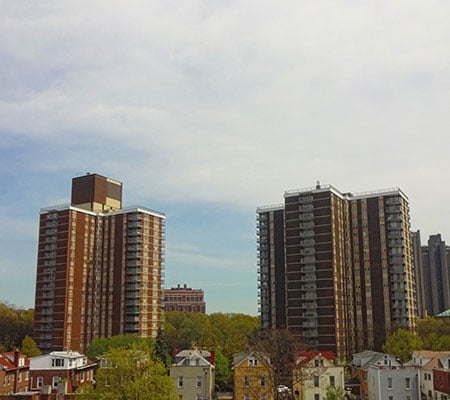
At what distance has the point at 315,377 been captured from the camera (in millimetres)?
79625

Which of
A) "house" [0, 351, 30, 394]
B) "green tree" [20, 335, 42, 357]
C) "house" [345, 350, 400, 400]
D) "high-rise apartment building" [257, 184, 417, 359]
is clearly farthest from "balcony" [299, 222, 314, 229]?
"house" [0, 351, 30, 394]

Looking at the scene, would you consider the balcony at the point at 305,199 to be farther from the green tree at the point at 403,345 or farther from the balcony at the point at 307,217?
the green tree at the point at 403,345

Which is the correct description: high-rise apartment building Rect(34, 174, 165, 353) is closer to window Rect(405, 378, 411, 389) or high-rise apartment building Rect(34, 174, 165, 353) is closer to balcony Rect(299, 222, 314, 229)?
balcony Rect(299, 222, 314, 229)

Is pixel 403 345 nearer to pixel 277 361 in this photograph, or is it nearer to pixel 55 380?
pixel 277 361

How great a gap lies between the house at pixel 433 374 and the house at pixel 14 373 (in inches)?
2232

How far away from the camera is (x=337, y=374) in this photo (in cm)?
8081

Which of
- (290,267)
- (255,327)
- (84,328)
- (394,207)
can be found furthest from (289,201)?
(84,328)

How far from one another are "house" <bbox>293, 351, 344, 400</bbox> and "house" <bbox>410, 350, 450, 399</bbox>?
11802 millimetres

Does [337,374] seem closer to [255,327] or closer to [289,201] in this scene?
[289,201]

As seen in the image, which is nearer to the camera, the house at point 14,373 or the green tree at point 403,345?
the house at point 14,373

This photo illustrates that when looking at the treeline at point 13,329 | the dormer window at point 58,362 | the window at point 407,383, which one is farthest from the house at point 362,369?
the treeline at point 13,329

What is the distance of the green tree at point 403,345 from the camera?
107 meters

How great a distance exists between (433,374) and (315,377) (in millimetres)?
16464

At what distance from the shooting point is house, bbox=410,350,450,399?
74.9 meters
